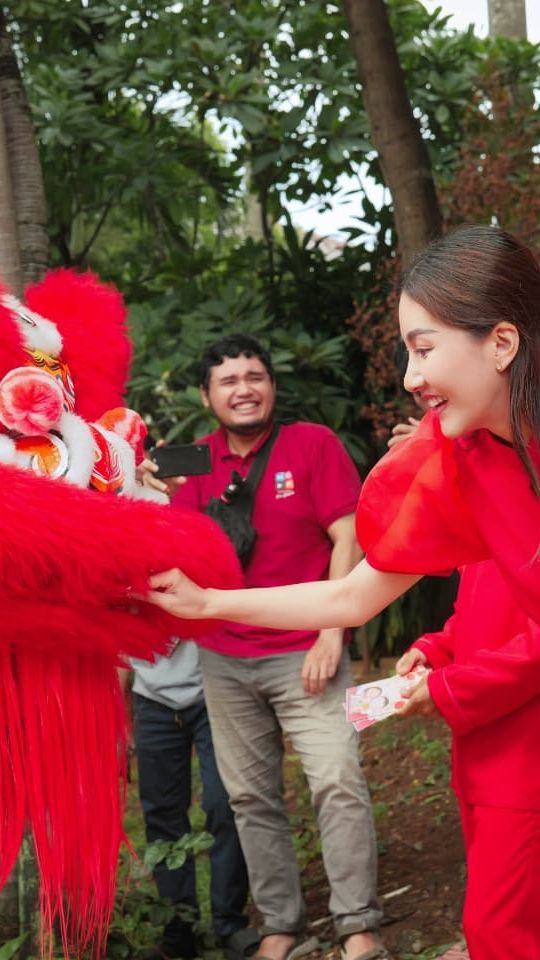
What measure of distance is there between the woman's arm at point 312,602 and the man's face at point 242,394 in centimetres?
156

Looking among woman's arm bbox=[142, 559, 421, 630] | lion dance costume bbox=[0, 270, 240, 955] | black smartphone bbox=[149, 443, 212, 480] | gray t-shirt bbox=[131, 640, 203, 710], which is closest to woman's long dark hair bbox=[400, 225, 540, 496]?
woman's arm bbox=[142, 559, 421, 630]

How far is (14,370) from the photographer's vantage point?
2.40 m

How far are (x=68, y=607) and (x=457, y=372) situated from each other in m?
0.80

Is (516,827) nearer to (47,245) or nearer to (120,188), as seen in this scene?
(47,245)

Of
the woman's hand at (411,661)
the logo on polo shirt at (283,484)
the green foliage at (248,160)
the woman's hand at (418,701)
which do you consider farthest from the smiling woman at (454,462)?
the green foliage at (248,160)

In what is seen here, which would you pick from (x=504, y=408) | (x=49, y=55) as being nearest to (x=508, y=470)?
(x=504, y=408)

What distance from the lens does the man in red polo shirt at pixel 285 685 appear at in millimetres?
3727

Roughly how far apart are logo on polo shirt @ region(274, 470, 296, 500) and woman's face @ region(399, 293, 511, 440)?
1.72 metres

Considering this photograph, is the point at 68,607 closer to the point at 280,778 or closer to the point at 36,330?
the point at 36,330

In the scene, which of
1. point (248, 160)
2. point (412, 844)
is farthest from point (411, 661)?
point (248, 160)

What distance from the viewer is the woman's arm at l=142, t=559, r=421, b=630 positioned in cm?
239

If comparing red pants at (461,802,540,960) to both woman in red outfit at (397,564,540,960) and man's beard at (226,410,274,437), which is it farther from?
man's beard at (226,410,274,437)

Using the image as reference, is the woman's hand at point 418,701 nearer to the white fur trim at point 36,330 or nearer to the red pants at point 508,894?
the red pants at point 508,894

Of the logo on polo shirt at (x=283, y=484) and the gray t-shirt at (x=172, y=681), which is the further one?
the gray t-shirt at (x=172, y=681)
